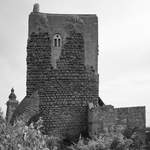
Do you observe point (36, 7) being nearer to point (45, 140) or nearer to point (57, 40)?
Result: point (57, 40)

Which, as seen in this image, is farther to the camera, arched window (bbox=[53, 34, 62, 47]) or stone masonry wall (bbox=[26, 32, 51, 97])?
arched window (bbox=[53, 34, 62, 47])

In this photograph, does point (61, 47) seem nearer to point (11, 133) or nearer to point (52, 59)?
point (52, 59)

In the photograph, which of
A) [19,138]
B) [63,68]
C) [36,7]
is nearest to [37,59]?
[63,68]

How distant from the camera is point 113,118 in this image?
22.1 metres

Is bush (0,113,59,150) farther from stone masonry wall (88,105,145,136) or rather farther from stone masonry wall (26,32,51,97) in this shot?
stone masonry wall (26,32,51,97)

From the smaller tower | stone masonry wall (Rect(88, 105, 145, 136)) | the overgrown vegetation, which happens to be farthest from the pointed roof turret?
the overgrown vegetation

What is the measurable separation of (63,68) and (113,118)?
3949 millimetres

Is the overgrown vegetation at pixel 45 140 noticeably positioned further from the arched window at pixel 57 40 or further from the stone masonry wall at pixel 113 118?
the arched window at pixel 57 40

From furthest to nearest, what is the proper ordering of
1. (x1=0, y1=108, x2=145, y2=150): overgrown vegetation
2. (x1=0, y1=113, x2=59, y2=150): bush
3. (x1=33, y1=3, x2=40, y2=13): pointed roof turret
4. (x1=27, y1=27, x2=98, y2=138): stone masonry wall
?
(x1=33, y1=3, x2=40, y2=13): pointed roof turret, (x1=27, y1=27, x2=98, y2=138): stone masonry wall, (x1=0, y1=108, x2=145, y2=150): overgrown vegetation, (x1=0, y1=113, x2=59, y2=150): bush

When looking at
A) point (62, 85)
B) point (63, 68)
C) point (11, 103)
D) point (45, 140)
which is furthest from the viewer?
point (11, 103)

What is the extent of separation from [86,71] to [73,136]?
3.57m

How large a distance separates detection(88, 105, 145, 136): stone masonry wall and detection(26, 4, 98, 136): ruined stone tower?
50.3 inches

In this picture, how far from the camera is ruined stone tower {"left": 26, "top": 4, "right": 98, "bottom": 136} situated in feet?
77.0

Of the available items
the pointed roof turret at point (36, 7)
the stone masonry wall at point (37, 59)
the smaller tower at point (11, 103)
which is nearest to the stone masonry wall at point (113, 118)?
the stone masonry wall at point (37, 59)
